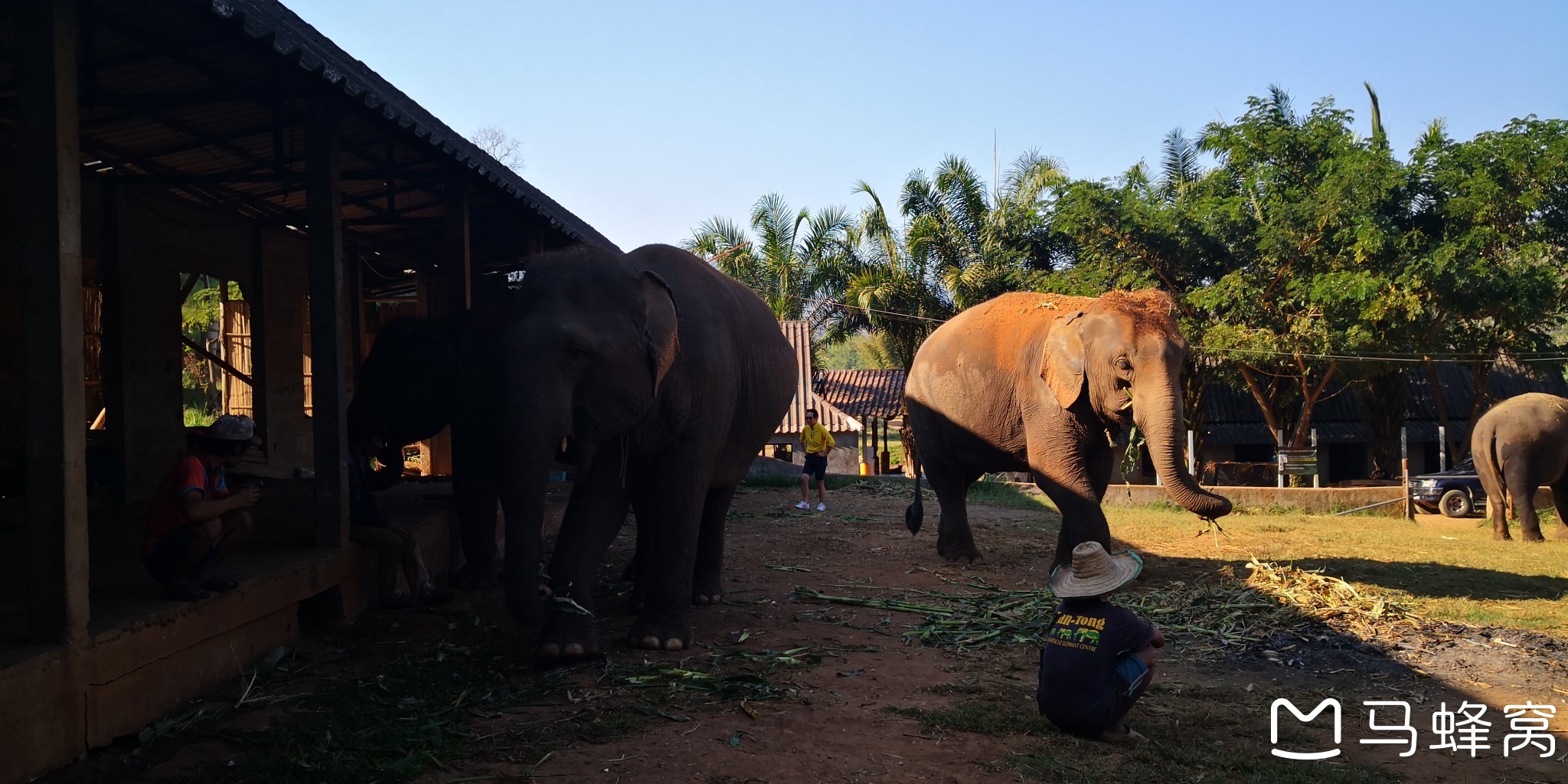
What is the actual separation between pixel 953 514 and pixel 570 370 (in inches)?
233

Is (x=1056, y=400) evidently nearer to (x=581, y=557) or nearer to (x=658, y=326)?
(x=658, y=326)

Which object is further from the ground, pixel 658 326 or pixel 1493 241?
pixel 1493 241

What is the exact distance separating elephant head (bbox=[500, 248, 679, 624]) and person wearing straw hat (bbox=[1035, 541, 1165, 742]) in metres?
2.39

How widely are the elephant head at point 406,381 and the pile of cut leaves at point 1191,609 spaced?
121 inches

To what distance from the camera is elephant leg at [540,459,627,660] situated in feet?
18.7

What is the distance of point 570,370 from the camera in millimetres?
5590

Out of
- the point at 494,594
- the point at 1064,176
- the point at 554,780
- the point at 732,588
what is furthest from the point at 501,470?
the point at 1064,176

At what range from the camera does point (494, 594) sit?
25.3 feet

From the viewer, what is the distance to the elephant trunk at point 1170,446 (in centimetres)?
802

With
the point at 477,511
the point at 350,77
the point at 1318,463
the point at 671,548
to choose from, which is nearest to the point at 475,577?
the point at 477,511

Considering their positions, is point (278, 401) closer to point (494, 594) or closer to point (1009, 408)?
point (494, 594)
